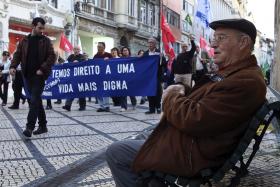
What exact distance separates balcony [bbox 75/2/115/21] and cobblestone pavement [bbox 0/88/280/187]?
22.1 m

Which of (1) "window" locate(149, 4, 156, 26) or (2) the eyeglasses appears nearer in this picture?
(2) the eyeglasses

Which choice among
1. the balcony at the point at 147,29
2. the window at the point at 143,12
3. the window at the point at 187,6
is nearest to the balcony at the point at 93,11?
the balcony at the point at 147,29

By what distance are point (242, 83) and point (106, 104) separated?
32.1 ft

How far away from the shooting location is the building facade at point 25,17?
76.1ft

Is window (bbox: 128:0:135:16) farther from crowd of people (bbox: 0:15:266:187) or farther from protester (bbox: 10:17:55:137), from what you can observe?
crowd of people (bbox: 0:15:266:187)

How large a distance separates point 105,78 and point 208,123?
9.78m

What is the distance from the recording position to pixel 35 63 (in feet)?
23.2

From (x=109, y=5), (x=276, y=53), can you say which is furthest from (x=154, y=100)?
(x=109, y=5)

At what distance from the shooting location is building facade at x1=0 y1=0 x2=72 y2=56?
76.1 ft

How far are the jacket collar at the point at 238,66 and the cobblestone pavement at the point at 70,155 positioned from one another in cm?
142

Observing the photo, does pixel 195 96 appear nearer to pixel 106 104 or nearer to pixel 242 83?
pixel 242 83

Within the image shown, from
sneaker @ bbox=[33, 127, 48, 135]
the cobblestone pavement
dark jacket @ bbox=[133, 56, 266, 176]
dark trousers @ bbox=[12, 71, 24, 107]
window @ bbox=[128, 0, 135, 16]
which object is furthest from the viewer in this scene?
window @ bbox=[128, 0, 135, 16]

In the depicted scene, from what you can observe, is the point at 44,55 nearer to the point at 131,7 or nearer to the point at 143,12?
the point at 131,7

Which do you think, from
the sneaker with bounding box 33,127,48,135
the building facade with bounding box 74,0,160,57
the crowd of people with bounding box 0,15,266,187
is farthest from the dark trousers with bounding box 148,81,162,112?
the building facade with bounding box 74,0,160,57
